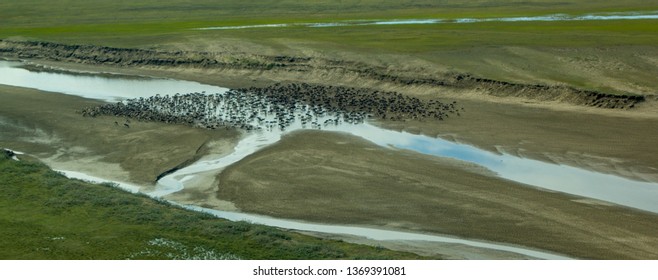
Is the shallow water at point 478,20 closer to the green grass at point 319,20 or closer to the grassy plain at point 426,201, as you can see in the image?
the green grass at point 319,20

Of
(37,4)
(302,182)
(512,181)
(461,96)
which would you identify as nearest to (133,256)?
(302,182)

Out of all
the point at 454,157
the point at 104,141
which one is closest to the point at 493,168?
the point at 454,157

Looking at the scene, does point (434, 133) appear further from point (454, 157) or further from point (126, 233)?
point (126, 233)

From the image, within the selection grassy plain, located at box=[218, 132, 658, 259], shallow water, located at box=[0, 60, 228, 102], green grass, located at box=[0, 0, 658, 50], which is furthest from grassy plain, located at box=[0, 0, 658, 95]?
grassy plain, located at box=[218, 132, 658, 259]

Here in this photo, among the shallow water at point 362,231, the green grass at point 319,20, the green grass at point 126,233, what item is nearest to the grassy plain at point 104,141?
the green grass at point 126,233

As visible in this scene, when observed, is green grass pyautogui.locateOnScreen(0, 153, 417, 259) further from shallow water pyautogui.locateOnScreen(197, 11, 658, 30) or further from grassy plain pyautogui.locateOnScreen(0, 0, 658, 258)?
shallow water pyautogui.locateOnScreen(197, 11, 658, 30)

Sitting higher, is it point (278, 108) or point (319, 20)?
point (319, 20)

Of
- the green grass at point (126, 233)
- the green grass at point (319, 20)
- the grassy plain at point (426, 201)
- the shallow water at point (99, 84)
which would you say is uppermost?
the green grass at point (319, 20)
